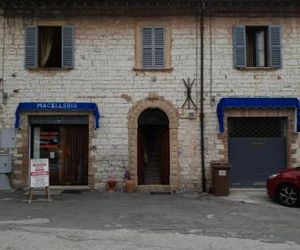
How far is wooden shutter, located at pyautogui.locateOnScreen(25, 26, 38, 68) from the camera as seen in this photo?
50.2 feet

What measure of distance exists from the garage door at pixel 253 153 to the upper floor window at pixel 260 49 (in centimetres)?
202

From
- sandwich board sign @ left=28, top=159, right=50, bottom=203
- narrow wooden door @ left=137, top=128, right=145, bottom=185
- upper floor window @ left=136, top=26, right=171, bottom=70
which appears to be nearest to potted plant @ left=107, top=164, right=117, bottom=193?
narrow wooden door @ left=137, top=128, right=145, bottom=185

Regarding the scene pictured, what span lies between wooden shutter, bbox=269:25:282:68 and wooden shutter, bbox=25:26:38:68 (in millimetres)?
8219

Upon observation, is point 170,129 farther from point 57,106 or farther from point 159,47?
point 57,106

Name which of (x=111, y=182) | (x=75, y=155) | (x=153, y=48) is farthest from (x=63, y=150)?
(x=153, y=48)

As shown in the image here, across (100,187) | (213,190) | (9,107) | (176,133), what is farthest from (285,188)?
(9,107)

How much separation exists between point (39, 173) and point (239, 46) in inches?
317

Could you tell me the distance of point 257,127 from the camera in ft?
51.9

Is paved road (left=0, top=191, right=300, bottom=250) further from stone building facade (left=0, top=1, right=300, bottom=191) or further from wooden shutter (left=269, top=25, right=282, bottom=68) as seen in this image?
wooden shutter (left=269, top=25, right=282, bottom=68)

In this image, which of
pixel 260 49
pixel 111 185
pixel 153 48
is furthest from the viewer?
pixel 260 49

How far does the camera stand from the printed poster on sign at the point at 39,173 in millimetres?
12859

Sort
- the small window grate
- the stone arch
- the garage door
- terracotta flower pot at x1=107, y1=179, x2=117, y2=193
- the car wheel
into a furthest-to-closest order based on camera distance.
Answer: the small window grate, the garage door, the stone arch, terracotta flower pot at x1=107, y1=179, x2=117, y2=193, the car wheel

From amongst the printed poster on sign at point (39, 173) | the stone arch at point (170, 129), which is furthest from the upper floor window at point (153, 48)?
the printed poster on sign at point (39, 173)

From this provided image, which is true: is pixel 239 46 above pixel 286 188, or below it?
above
